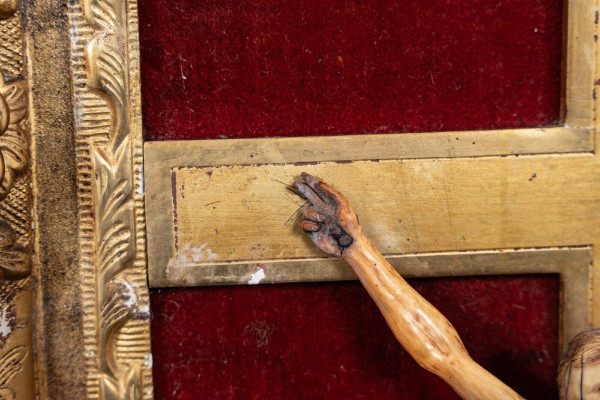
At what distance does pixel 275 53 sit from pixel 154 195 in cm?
51

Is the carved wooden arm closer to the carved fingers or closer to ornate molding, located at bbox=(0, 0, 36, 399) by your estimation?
the carved fingers

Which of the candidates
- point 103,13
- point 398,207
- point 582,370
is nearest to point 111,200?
point 103,13

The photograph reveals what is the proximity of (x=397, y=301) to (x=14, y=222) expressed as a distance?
3.30 ft

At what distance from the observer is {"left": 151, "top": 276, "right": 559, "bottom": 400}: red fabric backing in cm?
127

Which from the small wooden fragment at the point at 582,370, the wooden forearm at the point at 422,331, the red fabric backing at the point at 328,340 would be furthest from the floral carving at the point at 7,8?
the small wooden fragment at the point at 582,370

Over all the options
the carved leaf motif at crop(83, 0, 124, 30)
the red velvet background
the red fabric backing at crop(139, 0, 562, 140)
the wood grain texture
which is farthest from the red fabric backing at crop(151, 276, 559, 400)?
the carved leaf motif at crop(83, 0, 124, 30)

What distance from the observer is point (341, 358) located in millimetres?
1291

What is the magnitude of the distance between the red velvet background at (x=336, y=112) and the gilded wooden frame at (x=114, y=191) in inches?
2.4

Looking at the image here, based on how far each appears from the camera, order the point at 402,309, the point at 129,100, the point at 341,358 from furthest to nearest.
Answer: the point at 341,358
the point at 129,100
the point at 402,309

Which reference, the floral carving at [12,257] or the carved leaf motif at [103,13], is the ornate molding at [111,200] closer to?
the carved leaf motif at [103,13]

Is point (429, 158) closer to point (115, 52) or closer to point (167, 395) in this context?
point (115, 52)

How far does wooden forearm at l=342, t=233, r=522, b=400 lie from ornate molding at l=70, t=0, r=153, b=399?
2.00 ft

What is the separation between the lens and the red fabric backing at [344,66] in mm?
1222

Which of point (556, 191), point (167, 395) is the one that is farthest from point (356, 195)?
point (167, 395)
